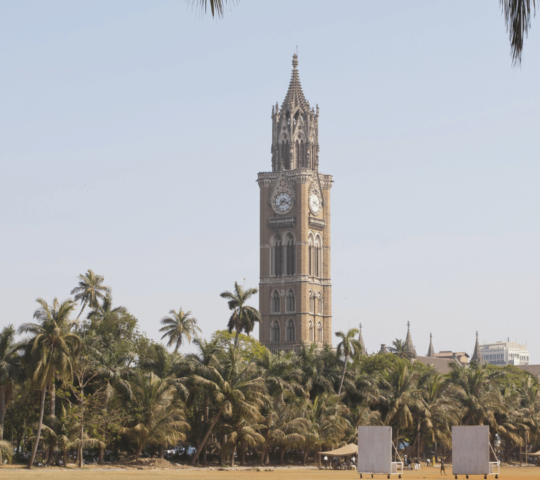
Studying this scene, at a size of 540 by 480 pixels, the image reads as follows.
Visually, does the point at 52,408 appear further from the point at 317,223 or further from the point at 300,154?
the point at 300,154

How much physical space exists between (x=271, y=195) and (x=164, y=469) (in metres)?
92.3

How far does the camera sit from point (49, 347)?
50.7 meters

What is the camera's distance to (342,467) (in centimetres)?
6512

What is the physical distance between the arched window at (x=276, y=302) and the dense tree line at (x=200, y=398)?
199 ft

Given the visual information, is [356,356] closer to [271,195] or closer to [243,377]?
[243,377]

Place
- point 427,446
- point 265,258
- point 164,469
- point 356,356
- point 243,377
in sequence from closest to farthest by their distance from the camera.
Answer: point 164,469, point 243,377, point 356,356, point 427,446, point 265,258

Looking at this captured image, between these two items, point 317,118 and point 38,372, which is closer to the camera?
point 38,372

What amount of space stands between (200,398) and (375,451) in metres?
19.8

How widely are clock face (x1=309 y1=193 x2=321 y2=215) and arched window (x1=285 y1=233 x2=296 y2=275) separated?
19.4ft

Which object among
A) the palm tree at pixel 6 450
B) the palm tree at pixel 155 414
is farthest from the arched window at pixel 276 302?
the palm tree at pixel 6 450

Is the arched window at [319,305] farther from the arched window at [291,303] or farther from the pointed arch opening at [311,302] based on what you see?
the arched window at [291,303]

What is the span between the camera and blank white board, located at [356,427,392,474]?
46219 mm

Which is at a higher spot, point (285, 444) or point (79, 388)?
point (79, 388)

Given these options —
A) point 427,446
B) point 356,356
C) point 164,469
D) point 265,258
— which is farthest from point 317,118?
point 164,469
